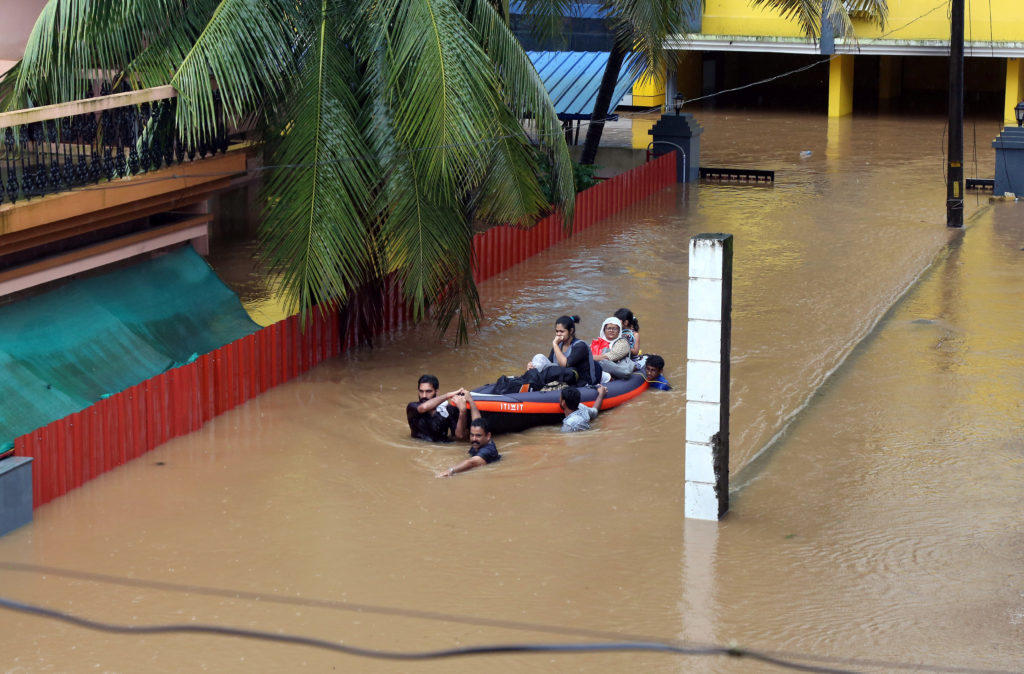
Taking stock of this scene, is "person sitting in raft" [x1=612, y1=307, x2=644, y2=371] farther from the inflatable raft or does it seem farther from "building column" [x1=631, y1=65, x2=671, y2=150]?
"building column" [x1=631, y1=65, x2=671, y2=150]

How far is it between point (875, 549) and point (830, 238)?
40.3 feet

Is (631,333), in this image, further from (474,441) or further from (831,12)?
(831,12)

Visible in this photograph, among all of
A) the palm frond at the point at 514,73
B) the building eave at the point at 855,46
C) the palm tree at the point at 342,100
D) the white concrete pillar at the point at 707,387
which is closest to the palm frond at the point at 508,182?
the palm tree at the point at 342,100

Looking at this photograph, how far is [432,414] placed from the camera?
12695mm

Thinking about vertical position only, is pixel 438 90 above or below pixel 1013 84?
below

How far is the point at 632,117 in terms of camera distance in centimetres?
3619

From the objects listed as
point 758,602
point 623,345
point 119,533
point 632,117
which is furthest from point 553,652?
point 632,117

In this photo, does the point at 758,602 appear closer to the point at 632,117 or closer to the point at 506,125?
the point at 506,125

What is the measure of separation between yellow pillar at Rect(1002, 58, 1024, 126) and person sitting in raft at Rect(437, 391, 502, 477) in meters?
25.8

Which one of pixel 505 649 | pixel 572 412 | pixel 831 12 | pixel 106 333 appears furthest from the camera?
pixel 831 12

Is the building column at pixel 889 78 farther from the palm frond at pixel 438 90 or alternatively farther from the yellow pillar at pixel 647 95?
the palm frond at pixel 438 90

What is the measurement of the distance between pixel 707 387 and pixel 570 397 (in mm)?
2329

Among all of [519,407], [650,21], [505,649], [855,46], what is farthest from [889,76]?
[505,649]

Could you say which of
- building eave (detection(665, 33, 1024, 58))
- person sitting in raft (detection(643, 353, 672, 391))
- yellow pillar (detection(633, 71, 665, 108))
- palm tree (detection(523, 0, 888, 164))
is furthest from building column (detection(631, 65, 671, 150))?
person sitting in raft (detection(643, 353, 672, 391))
